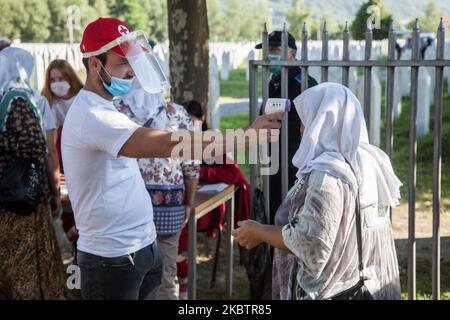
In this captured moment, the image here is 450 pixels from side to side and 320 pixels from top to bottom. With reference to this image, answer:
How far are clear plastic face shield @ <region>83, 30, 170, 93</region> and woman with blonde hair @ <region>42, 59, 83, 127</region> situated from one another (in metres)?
3.01

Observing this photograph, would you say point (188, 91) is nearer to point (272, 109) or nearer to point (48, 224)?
point (48, 224)

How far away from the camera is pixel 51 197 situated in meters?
4.42

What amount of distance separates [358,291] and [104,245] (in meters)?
1.05

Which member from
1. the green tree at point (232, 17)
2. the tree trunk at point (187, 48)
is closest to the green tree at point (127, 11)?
the green tree at point (232, 17)

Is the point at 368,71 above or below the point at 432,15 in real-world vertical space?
below

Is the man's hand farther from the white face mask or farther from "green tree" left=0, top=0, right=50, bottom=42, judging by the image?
"green tree" left=0, top=0, right=50, bottom=42

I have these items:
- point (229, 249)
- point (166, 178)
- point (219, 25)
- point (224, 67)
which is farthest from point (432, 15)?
point (219, 25)

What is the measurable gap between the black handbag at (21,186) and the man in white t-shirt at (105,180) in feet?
3.90

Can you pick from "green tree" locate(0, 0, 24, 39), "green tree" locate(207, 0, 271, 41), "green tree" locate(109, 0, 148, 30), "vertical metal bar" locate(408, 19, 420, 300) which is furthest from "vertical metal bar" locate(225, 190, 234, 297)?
"green tree" locate(109, 0, 148, 30)

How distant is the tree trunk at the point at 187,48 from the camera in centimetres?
640

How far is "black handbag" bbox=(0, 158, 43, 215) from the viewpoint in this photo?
3963 mm

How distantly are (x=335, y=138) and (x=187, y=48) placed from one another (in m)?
4.09

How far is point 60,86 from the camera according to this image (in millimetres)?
5840

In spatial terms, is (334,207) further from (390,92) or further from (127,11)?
(127,11)
